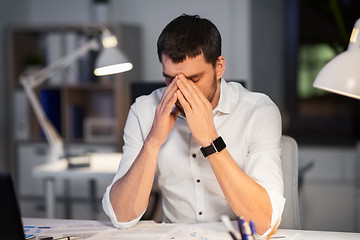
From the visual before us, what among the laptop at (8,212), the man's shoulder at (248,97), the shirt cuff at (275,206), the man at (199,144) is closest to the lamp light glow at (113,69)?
the man at (199,144)

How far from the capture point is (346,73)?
1398 mm

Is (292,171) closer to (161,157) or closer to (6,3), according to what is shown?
(161,157)

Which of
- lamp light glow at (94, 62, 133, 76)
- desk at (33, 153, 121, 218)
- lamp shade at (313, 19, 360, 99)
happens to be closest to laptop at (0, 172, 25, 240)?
lamp shade at (313, 19, 360, 99)

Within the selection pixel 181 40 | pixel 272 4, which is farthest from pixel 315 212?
pixel 181 40

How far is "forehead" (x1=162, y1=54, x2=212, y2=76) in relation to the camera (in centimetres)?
→ 165

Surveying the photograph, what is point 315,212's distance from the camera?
12.7 feet

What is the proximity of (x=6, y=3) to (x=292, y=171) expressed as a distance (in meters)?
3.50

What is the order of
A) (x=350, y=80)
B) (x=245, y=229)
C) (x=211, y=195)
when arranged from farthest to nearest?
(x=211, y=195)
(x=350, y=80)
(x=245, y=229)

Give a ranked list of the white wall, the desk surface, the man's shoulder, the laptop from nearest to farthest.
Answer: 1. the laptop
2. the man's shoulder
3. the desk surface
4. the white wall

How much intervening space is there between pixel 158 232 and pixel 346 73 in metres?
0.67

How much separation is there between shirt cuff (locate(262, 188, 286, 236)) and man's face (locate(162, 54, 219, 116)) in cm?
35

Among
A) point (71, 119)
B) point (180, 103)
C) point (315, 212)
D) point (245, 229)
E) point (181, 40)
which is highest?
point (181, 40)

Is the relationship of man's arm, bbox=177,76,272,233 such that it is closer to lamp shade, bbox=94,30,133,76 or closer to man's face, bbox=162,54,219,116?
man's face, bbox=162,54,219,116

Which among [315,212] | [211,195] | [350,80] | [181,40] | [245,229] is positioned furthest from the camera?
[315,212]
